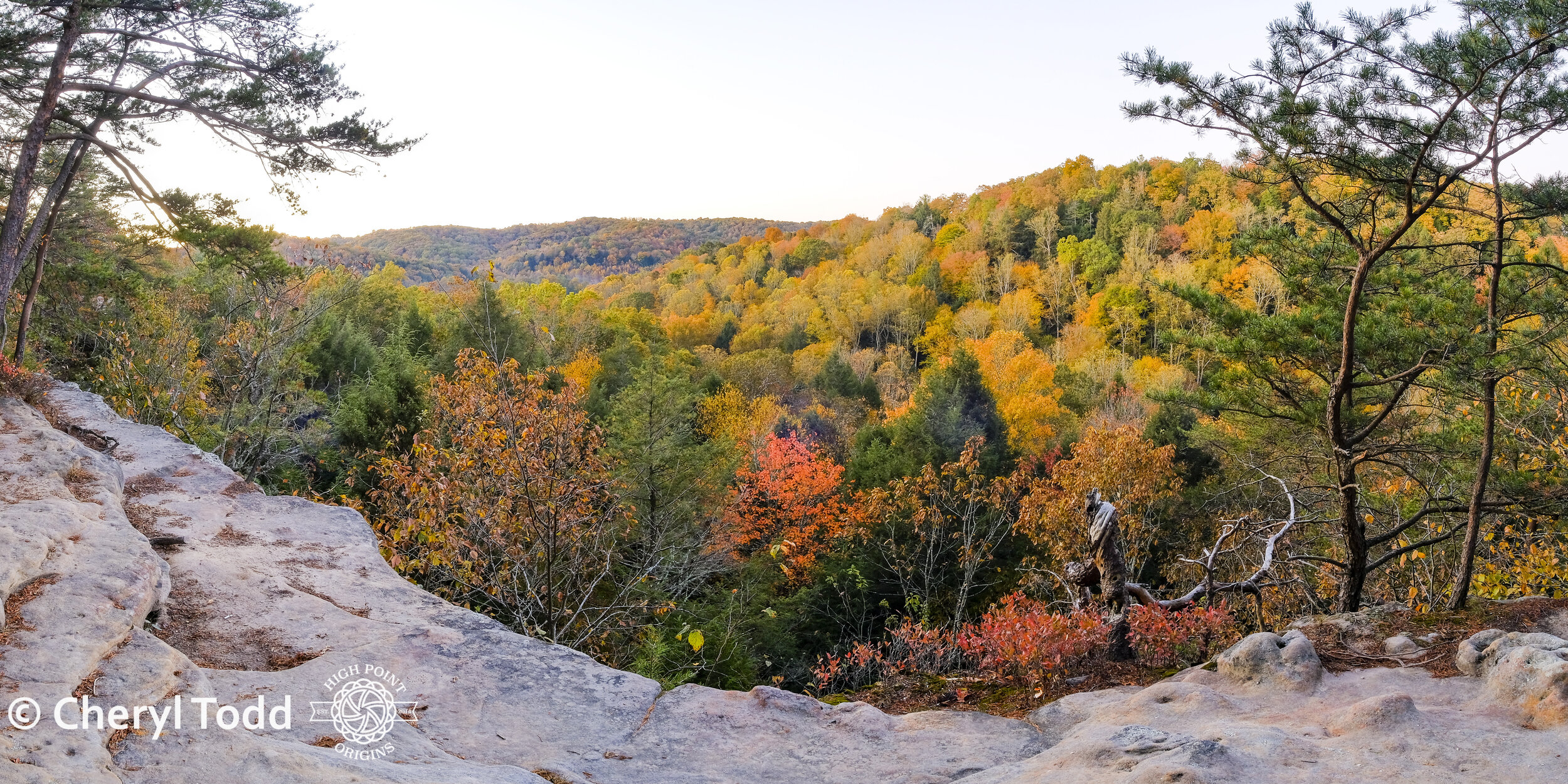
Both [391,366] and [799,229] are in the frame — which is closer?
[391,366]

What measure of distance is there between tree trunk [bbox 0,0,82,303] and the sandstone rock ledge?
239 inches

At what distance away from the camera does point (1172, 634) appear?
6535mm

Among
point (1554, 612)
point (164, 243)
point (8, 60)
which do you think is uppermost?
point (8, 60)

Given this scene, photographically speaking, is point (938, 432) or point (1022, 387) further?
point (1022, 387)

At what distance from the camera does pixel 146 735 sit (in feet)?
10.2

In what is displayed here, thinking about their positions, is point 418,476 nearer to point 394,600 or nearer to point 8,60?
point 394,600

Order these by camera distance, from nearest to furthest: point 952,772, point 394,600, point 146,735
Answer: point 146,735
point 952,772
point 394,600

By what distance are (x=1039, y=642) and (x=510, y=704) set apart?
371cm

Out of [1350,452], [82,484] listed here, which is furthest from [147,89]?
[1350,452]

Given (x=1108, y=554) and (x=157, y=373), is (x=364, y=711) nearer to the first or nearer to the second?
(x=1108, y=554)

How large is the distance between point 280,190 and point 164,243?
7.15 m

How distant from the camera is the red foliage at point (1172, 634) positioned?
6.55 metres

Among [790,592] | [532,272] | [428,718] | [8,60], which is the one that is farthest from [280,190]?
[532,272]

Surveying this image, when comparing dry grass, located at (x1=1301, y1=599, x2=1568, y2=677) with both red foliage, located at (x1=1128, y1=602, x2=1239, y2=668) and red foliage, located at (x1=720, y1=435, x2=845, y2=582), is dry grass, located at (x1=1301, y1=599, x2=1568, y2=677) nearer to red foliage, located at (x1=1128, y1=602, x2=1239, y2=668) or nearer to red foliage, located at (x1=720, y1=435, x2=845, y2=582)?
red foliage, located at (x1=1128, y1=602, x2=1239, y2=668)
